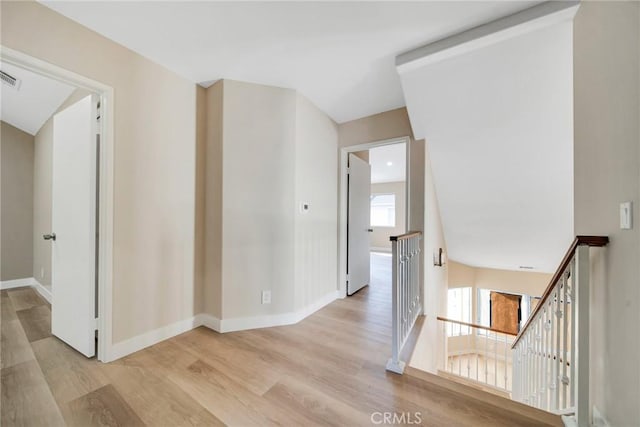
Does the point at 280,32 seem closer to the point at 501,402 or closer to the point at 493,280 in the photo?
the point at 501,402

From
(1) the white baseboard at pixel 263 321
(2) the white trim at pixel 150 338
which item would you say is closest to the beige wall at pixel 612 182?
(1) the white baseboard at pixel 263 321

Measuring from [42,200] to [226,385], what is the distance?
381cm

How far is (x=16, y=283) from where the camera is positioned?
10.8 ft

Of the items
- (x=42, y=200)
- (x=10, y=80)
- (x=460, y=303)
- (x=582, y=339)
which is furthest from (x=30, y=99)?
(x=460, y=303)

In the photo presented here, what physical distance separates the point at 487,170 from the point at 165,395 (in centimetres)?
338

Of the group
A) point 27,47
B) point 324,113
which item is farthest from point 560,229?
point 27,47

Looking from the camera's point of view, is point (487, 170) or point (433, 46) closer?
point (433, 46)

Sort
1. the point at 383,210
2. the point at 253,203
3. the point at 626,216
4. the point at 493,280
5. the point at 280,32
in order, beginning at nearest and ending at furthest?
1. the point at 626,216
2. the point at 280,32
3. the point at 253,203
4. the point at 493,280
5. the point at 383,210

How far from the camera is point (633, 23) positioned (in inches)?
39.2

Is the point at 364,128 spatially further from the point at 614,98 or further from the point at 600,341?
the point at 600,341

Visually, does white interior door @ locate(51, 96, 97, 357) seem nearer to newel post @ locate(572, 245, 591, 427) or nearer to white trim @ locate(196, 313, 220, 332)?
white trim @ locate(196, 313, 220, 332)

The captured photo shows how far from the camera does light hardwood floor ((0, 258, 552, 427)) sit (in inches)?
49.7

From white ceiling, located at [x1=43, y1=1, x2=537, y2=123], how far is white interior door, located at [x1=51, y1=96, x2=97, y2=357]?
66 centimetres

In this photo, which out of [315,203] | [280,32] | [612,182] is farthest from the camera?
[315,203]
